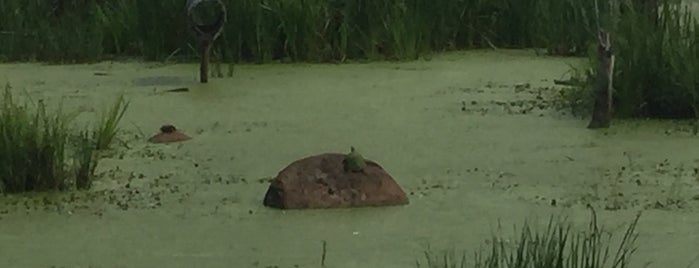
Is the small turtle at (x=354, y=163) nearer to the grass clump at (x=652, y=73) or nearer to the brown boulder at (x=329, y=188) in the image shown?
the brown boulder at (x=329, y=188)

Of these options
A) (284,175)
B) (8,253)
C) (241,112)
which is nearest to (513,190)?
(284,175)

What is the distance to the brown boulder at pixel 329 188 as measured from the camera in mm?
3869

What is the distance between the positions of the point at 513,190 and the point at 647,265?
2.91 ft

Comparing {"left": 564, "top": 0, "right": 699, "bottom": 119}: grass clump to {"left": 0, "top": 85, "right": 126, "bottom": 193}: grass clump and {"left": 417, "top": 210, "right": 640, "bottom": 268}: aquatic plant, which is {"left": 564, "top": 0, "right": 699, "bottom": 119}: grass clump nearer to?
{"left": 417, "top": 210, "right": 640, "bottom": 268}: aquatic plant

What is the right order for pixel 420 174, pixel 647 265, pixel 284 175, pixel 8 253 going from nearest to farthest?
pixel 647 265
pixel 8 253
pixel 284 175
pixel 420 174

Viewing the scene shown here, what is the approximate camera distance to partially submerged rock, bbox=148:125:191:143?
4.92 m

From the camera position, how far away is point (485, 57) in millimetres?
7273

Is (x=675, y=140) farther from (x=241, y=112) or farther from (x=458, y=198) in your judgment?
(x=241, y=112)

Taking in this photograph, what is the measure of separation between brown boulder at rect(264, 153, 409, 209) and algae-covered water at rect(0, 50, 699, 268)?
4cm

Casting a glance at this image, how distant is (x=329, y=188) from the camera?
3912 millimetres

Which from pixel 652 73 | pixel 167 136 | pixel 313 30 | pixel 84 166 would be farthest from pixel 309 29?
pixel 84 166

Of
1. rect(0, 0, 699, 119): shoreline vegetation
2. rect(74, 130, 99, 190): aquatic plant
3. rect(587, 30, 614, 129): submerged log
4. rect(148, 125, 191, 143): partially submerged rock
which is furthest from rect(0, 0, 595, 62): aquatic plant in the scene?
rect(74, 130, 99, 190): aquatic plant

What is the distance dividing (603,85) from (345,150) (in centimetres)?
88

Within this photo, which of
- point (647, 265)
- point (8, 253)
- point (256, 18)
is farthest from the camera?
point (256, 18)
